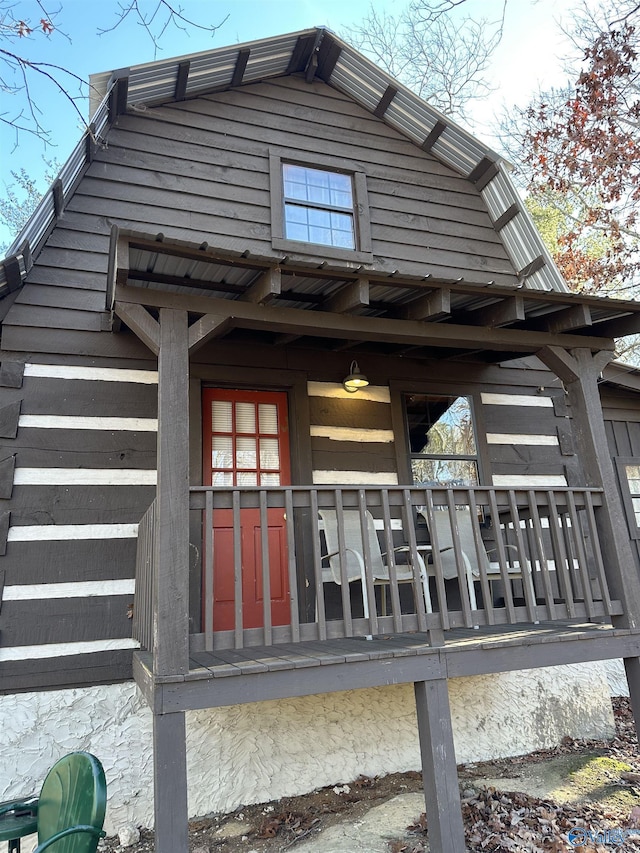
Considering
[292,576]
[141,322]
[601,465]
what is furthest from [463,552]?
[141,322]

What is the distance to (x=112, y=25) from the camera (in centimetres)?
341

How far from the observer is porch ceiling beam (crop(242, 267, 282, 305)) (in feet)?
12.2

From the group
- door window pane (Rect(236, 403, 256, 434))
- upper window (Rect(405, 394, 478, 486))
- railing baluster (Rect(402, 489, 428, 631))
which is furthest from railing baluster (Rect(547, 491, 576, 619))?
door window pane (Rect(236, 403, 256, 434))

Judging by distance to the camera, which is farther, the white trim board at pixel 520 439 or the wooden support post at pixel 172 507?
the white trim board at pixel 520 439

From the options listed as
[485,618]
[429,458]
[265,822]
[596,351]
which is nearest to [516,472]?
[429,458]

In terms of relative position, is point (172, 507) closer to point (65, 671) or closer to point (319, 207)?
point (65, 671)

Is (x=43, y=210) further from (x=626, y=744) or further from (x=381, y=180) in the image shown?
(x=626, y=744)

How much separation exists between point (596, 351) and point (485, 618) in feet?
7.66

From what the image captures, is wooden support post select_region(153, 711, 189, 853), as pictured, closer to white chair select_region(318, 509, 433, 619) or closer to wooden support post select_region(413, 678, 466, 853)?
wooden support post select_region(413, 678, 466, 853)

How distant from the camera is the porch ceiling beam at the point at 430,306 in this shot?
404 cm

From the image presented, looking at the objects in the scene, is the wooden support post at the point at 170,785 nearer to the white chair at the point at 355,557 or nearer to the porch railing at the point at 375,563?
the porch railing at the point at 375,563

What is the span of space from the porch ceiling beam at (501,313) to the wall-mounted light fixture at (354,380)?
1064 millimetres

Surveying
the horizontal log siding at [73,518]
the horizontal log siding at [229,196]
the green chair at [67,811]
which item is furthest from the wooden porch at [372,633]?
the horizontal log siding at [229,196]

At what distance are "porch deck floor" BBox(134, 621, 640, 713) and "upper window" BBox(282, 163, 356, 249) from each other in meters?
3.67
